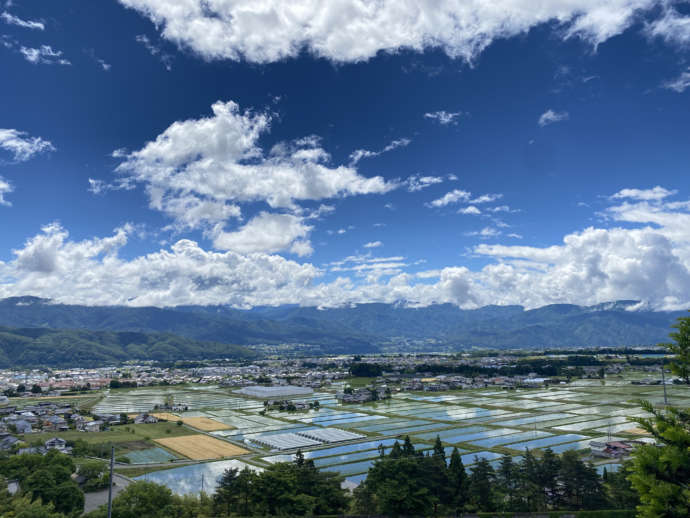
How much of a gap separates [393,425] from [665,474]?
4980 cm

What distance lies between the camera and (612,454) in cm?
4075

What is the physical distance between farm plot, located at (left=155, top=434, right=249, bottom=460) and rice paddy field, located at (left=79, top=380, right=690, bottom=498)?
0.11 meters

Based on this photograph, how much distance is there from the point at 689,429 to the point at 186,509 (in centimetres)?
2432

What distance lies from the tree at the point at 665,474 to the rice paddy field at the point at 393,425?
23655mm

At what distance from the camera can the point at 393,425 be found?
5803cm

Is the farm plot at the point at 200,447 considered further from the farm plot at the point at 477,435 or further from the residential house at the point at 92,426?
the farm plot at the point at 477,435

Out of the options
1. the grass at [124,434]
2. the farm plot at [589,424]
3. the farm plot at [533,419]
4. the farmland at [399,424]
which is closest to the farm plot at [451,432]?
→ the farmland at [399,424]

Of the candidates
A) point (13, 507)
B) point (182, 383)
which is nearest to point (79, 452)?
point (13, 507)

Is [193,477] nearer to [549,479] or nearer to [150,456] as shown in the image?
[150,456]

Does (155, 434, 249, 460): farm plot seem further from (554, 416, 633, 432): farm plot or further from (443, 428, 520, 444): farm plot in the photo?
(554, 416, 633, 432): farm plot

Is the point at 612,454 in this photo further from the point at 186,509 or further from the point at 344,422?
the point at 186,509

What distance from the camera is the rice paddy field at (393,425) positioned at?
4428 centimetres

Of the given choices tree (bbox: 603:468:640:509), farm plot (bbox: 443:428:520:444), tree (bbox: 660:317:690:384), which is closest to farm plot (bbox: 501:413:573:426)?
farm plot (bbox: 443:428:520:444)

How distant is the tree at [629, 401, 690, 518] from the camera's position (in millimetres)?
10422
